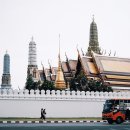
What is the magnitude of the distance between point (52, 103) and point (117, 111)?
23.8 ft

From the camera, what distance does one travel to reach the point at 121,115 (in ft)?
74.1

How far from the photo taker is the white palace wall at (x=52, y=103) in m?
27.7

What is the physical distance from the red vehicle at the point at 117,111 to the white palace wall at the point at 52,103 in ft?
20.6

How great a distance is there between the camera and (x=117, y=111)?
22469 mm

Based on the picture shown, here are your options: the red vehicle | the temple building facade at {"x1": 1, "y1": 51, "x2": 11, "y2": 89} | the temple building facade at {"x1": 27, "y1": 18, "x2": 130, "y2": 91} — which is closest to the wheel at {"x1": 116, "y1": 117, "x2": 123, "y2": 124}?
the red vehicle

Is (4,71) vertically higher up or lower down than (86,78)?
higher up

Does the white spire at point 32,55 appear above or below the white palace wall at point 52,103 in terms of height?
above

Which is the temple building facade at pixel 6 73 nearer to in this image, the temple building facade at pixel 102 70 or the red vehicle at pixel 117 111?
the temple building facade at pixel 102 70

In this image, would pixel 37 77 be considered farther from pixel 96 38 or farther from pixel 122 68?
pixel 122 68

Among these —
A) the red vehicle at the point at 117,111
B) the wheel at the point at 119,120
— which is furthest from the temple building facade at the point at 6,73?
the wheel at the point at 119,120

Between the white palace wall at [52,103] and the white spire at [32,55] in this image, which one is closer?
the white palace wall at [52,103]

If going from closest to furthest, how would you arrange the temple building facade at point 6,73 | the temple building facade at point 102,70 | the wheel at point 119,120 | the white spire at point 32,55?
the wheel at point 119,120 < the temple building facade at point 102,70 < the white spire at point 32,55 < the temple building facade at point 6,73

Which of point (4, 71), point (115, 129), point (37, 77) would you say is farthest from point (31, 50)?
point (115, 129)

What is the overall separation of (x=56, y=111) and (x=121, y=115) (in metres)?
7.36
